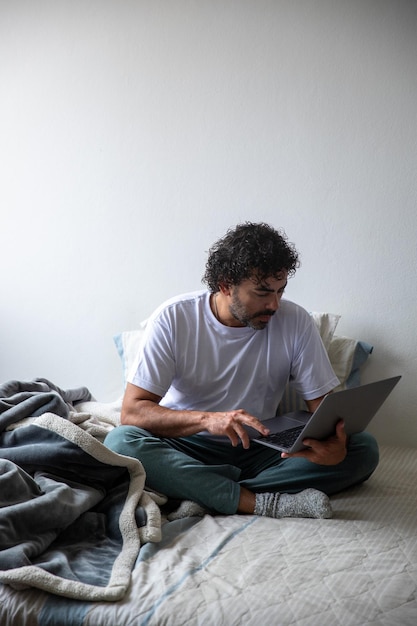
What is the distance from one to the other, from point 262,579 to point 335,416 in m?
0.42

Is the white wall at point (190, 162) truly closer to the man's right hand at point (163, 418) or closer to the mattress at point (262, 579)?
the man's right hand at point (163, 418)

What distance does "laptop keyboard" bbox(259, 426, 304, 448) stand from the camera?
1699mm

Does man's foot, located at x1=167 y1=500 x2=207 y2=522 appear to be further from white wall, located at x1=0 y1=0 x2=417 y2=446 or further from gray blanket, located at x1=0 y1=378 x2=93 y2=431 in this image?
white wall, located at x1=0 y1=0 x2=417 y2=446

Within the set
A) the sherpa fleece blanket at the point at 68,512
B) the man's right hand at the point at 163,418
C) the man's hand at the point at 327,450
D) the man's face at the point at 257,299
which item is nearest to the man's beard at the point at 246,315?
the man's face at the point at 257,299

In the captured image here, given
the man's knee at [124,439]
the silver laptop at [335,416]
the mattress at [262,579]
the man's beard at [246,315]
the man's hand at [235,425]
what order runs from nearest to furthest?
the mattress at [262,579]
the silver laptop at [335,416]
the man's hand at [235,425]
the man's knee at [124,439]
the man's beard at [246,315]

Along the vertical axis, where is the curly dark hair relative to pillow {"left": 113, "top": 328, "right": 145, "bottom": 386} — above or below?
above

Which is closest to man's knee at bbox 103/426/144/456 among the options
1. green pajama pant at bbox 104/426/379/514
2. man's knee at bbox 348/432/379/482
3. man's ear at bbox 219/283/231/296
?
green pajama pant at bbox 104/426/379/514

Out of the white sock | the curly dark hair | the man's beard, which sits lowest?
the white sock

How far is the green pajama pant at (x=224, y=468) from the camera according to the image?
178cm

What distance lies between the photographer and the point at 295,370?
2.06 m

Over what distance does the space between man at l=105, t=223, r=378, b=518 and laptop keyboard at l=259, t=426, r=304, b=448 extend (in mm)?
50

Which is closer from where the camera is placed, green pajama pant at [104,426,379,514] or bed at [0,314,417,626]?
bed at [0,314,417,626]

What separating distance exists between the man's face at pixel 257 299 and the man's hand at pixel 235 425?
11.8 inches

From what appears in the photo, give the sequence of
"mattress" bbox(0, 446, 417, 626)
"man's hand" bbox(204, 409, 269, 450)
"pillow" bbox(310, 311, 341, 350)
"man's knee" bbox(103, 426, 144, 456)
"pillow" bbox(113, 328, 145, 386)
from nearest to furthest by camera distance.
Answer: "mattress" bbox(0, 446, 417, 626) < "man's hand" bbox(204, 409, 269, 450) < "man's knee" bbox(103, 426, 144, 456) < "pillow" bbox(310, 311, 341, 350) < "pillow" bbox(113, 328, 145, 386)
